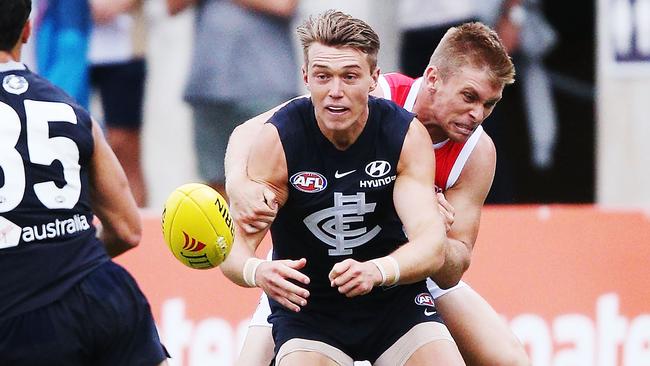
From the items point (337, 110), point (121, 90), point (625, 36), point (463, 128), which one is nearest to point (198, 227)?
point (337, 110)

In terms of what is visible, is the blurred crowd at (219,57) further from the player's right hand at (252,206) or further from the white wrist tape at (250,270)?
the white wrist tape at (250,270)

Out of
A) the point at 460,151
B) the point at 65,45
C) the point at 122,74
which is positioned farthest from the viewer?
the point at 122,74

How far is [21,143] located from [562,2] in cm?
884

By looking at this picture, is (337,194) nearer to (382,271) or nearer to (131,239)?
(382,271)

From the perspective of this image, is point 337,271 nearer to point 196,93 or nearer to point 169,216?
point 169,216

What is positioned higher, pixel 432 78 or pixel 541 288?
pixel 432 78

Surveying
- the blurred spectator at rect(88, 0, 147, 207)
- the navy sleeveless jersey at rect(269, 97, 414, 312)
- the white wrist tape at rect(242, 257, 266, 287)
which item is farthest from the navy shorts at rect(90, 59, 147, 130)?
the white wrist tape at rect(242, 257, 266, 287)

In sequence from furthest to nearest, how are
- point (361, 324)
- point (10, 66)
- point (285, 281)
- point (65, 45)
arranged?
point (65, 45), point (361, 324), point (285, 281), point (10, 66)

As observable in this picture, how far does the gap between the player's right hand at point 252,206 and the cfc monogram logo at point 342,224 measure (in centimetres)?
25

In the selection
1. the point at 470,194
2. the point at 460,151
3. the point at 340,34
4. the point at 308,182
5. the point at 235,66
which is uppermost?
the point at 340,34

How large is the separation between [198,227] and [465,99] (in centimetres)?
140

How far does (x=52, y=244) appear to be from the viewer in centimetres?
544

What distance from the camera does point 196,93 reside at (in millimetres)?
11391

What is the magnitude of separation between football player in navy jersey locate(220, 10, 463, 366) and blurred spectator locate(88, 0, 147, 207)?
532 cm
